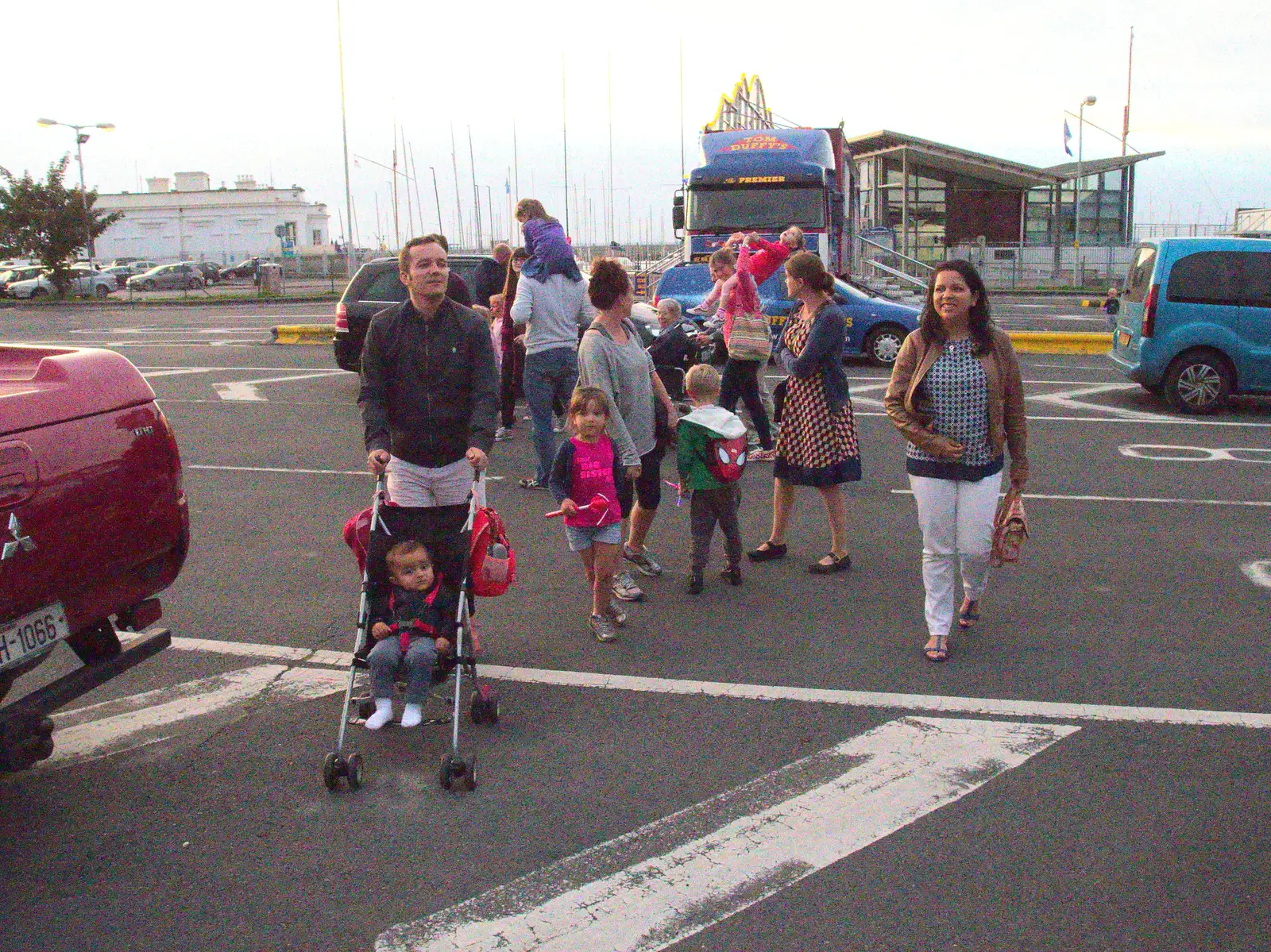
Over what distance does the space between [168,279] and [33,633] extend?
56969 mm

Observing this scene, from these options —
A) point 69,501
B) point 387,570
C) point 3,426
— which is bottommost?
point 387,570

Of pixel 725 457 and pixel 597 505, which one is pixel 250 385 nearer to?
pixel 725 457

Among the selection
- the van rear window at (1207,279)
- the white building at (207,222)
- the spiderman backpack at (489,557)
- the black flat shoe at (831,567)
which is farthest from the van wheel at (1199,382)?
the white building at (207,222)

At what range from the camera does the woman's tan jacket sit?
17.7 ft

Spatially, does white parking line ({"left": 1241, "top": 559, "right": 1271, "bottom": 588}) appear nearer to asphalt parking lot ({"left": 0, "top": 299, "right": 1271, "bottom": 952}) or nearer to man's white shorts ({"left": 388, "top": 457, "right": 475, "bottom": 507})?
asphalt parking lot ({"left": 0, "top": 299, "right": 1271, "bottom": 952})

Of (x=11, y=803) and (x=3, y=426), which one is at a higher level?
(x=3, y=426)

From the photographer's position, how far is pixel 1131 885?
3484 millimetres

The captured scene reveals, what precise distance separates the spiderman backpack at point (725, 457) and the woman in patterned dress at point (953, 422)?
1.14 meters

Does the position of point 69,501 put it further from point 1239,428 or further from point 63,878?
point 1239,428

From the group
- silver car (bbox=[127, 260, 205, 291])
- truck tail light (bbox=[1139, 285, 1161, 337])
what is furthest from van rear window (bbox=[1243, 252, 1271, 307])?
silver car (bbox=[127, 260, 205, 291])

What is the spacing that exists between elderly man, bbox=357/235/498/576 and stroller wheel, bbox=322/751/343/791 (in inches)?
46.3

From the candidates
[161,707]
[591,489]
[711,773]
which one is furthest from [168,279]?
[711,773]

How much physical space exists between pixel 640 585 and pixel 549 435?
2.32m

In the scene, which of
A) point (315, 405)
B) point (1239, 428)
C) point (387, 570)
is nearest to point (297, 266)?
point (315, 405)
